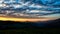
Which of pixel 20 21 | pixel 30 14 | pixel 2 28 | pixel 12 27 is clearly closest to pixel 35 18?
pixel 30 14

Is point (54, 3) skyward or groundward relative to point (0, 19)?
skyward

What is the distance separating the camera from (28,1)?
1018mm

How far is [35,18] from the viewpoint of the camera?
1.04 metres

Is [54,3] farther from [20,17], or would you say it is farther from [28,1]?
[20,17]

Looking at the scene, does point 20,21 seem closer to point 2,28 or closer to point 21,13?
point 21,13

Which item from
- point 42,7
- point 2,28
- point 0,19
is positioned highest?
point 42,7

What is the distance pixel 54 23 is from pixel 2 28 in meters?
0.58

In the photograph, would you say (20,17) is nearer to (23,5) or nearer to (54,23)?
(23,5)

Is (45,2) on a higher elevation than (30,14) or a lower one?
higher

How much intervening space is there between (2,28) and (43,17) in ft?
Result: 1.55

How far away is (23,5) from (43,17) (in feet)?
0.85

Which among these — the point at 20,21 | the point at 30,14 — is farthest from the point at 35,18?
the point at 20,21

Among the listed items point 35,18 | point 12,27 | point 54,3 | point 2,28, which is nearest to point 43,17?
point 35,18

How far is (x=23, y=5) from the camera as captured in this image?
103cm
